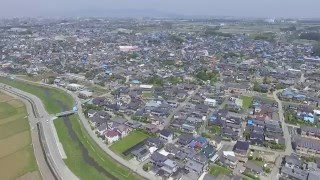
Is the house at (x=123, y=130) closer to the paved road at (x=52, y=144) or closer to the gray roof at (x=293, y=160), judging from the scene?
the paved road at (x=52, y=144)

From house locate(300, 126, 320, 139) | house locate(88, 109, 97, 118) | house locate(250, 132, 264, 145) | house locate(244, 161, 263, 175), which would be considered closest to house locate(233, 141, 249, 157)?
house locate(250, 132, 264, 145)

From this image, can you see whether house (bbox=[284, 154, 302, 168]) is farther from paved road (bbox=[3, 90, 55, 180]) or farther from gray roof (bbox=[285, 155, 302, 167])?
paved road (bbox=[3, 90, 55, 180])

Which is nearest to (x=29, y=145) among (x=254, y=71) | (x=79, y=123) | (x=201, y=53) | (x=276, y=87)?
(x=79, y=123)

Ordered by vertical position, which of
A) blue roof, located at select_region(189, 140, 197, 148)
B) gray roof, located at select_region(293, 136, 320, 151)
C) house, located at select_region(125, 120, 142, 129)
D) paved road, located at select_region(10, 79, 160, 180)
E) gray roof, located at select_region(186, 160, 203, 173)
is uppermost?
gray roof, located at select_region(293, 136, 320, 151)

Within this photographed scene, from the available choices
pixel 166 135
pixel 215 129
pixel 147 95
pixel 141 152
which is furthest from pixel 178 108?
pixel 141 152

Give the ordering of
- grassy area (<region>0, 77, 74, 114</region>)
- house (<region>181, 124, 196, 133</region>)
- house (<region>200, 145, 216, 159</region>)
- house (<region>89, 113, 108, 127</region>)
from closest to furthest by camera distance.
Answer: house (<region>200, 145, 216, 159</region>), house (<region>181, 124, 196, 133</region>), house (<region>89, 113, 108, 127</region>), grassy area (<region>0, 77, 74, 114</region>)

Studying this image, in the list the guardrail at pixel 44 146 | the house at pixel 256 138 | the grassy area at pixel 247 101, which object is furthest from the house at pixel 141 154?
the grassy area at pixel 247 101

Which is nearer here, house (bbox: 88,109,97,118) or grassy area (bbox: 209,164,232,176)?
grassy area (bbox: 209,164,232,176)

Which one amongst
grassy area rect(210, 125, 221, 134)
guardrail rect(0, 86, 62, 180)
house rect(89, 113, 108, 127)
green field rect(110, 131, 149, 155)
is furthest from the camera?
house rect(89, 113, 108, 127)

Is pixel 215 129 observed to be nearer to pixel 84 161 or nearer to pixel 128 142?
pixel 128 142
